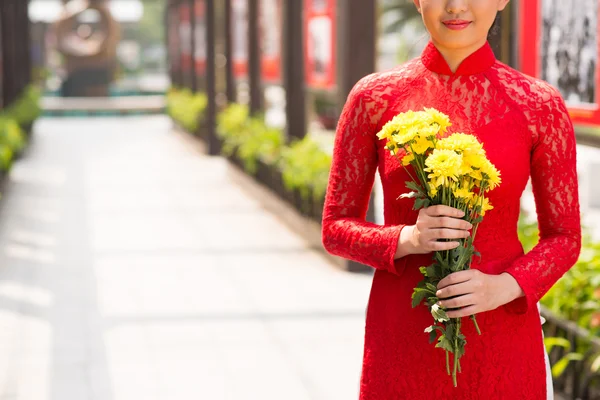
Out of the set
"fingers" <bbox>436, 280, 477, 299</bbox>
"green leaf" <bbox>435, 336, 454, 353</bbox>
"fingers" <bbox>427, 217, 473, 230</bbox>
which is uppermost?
"fingers" <bbox>427, 217, 473, 230</bbox>

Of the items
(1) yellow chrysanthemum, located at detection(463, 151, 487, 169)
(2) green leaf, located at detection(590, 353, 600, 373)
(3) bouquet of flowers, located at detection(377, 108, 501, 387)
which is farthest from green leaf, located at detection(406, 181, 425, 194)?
(2) green leaf, located at detection(590, 353, 600, 373)

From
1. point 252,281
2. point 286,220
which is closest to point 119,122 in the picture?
point 286,220

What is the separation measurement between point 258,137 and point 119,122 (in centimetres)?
1600

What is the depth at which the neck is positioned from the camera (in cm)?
191

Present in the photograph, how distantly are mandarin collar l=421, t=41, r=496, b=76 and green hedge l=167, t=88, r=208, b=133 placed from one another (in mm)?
16343

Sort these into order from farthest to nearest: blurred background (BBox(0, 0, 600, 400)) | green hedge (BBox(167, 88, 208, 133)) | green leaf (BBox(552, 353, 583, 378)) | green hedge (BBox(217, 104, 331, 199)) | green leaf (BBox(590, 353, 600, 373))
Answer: green hedge (BBox(167, 88, 208, 133)), green hedge (BBox(217, 104, 331, 199)), blurred background (BBox(0, 0, 600, 400)), green leaf (BBox(552, 353, 583, 378)), green leaf (BBox(590, 353, 600, 373))

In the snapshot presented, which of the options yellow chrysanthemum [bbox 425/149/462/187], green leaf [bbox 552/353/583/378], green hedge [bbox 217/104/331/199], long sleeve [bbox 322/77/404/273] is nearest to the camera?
yellow chrysanthemum [bbox 425/149/462/187]

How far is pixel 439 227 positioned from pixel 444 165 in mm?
116

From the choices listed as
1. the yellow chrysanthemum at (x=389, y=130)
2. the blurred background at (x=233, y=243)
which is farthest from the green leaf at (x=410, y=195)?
the blurred background at (x=233, y=243)

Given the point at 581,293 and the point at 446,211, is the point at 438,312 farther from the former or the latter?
the point at 581,293

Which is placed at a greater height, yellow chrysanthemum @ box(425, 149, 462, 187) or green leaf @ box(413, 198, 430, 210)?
yellow chrysanthemum @ box(425, 149, 462, 187)

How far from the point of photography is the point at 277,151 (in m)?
11.4

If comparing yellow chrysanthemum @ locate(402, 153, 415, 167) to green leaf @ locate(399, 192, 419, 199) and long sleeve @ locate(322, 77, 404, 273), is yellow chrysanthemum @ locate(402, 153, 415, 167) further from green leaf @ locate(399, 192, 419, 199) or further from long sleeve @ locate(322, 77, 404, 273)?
long sleeve @ locate(322, 77, 404, 273)

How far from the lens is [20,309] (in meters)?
6.68
